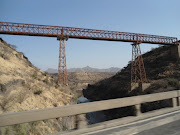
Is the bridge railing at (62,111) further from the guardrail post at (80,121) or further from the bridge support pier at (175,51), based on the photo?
the bridge support pier at (175,51)

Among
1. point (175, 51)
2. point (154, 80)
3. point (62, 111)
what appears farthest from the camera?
point (175, 51)

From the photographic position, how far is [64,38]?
27.9 metres

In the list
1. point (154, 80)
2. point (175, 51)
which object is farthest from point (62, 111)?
point (175, 51)

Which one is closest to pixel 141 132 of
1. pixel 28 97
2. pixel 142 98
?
pixel 142 98

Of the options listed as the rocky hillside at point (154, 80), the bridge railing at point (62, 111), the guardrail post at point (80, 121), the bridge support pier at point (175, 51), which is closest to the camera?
the bridge railing at point (62, 111)

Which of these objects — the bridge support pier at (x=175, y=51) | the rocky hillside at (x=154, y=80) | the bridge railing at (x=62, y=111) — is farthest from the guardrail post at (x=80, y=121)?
the bridge support pier at (x=175, y=51)

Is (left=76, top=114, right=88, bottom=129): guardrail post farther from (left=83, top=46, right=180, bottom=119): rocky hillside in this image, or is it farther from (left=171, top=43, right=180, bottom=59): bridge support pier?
(left=171, top=43, right=180, bottom=59): bridge support pier

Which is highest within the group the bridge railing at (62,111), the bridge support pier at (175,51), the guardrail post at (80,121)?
the bridge support pier at (175,51)

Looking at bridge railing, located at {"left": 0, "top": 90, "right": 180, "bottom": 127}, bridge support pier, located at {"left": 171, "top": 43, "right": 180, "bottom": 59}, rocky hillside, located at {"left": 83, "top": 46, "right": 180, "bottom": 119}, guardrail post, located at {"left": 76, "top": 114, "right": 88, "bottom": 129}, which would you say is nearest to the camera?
bridge railing, located at {"left": 0, "top": 90, "right": 180, "bottom": 127}

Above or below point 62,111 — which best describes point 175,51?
above

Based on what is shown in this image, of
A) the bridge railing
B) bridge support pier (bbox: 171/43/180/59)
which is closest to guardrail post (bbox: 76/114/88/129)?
the bridge railing

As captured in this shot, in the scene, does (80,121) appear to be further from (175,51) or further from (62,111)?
(175,51)

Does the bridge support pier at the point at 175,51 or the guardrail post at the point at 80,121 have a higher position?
the bridge support pier at the point at 175,51

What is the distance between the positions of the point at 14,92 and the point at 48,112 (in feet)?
30.4
